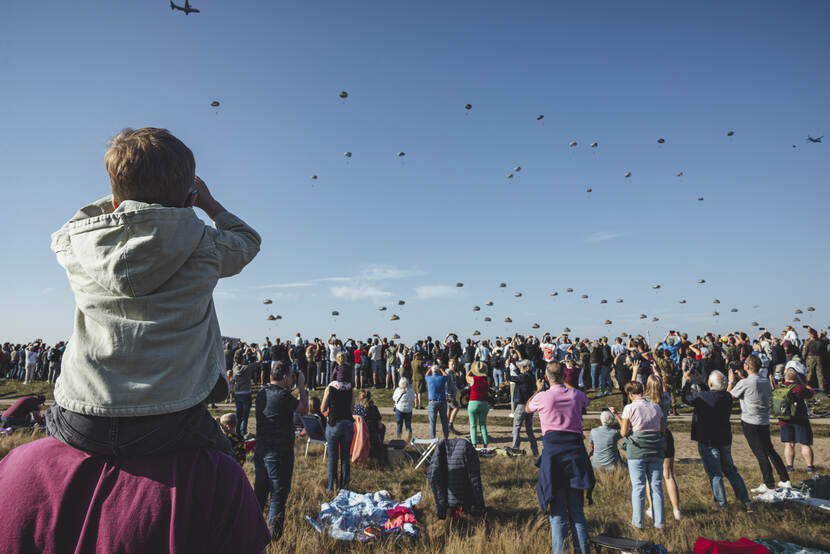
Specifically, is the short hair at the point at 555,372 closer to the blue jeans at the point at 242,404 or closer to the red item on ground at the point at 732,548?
the red item on ground at the point at 732,548

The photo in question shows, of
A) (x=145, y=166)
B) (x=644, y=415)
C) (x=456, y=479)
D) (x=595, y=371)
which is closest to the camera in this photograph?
(x=145, y=166)

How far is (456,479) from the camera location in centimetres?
650

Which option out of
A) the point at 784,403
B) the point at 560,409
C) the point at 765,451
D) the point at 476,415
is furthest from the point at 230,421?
the point at 784,403

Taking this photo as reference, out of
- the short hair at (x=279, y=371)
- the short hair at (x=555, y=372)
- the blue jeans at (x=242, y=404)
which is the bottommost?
the blue jeans at (x=242, y=404)

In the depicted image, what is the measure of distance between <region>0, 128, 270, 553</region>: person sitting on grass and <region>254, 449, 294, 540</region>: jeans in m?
4.97

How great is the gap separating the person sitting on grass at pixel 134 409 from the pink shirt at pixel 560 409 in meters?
5.01

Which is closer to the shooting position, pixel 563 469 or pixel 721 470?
pixel 563 469

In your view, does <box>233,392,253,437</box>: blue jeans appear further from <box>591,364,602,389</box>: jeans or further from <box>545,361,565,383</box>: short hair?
<box>591,364,602,389</box>: jeans

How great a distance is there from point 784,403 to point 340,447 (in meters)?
8.05

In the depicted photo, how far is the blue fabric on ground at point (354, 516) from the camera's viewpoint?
577 centimetres

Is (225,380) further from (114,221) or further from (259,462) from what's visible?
(259,462)

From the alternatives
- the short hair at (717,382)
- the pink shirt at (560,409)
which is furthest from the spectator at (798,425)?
the pink shirt at (560,409)

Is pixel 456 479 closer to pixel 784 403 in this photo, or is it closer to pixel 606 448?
pixel 606 448

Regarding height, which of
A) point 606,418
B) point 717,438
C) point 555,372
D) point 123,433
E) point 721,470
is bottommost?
point 721,470
